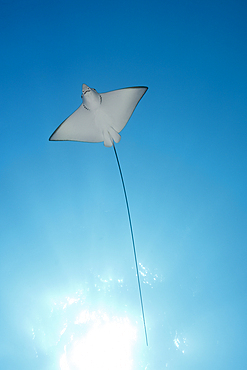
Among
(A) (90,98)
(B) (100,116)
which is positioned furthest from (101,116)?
(A) (90,98)

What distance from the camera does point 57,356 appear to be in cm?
724

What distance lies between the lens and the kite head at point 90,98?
3855 mm

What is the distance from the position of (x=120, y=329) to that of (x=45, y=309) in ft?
9.16

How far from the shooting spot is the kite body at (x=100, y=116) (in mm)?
3951

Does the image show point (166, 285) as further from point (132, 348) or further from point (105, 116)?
point (105, 116)

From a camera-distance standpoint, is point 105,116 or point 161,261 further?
point 161,261

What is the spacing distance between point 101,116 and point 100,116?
0.07 feet

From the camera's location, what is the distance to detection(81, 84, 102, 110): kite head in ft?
12.6

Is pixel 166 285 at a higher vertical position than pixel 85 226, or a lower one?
lower

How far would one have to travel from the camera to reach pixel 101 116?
162 inches

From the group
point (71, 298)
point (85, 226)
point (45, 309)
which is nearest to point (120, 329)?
point (71, 298)

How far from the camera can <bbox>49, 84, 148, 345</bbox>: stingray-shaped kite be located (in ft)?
13.0

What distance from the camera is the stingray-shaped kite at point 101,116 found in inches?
Answer: 156

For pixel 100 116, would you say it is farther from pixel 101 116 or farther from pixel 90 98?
pixel 90 98
